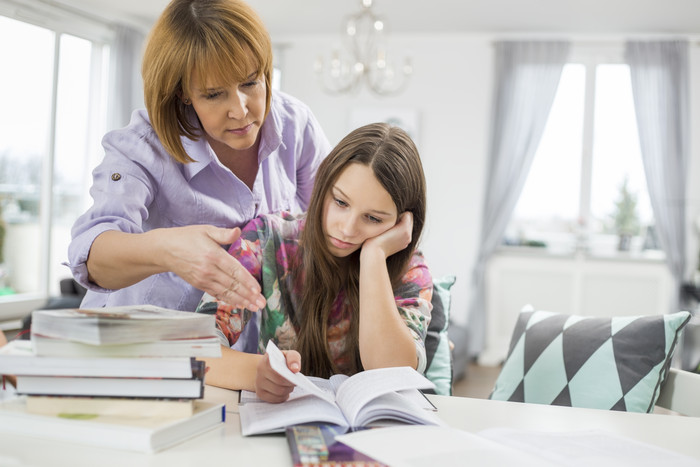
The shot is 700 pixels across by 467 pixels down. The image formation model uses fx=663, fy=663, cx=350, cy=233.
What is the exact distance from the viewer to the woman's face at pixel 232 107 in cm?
137

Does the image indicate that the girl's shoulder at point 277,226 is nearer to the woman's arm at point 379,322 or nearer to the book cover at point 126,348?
the woman's arm at point 379,322

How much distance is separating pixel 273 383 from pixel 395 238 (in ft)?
Answer: 1.76

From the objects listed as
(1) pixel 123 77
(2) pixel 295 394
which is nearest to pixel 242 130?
(2) pixel 295 394

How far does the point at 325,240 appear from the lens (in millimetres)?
1480

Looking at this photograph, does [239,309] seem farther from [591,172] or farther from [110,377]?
[591,172]

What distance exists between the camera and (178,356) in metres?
0.88

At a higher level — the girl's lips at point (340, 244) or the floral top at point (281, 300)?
the girl's lips at point (340, 244)

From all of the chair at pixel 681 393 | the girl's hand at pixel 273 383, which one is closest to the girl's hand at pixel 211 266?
the girl's hand at pixel 273 383

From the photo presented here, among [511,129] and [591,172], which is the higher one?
[511,129]

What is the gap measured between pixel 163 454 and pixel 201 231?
0.33 m

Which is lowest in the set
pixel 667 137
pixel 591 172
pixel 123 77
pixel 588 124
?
pixel 591 172

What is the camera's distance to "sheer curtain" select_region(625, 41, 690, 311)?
561 centimetres

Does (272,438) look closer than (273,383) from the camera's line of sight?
Yes

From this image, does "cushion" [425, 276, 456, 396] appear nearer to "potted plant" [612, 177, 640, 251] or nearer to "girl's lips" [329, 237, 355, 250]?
"girl's lips" [329, 237, 355, 250]
